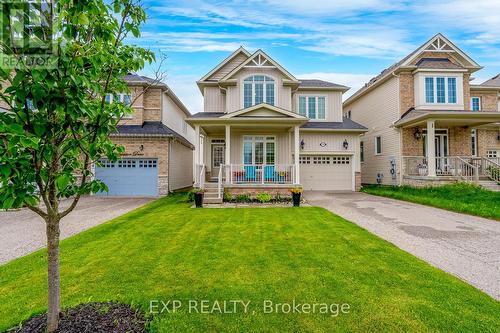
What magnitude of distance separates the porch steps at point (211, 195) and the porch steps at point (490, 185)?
44.1ft

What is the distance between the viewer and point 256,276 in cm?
415

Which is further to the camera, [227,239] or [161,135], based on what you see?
Answer: [161,135]

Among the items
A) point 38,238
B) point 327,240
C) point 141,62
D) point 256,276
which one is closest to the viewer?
point 141,62

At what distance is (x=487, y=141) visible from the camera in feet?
59.3

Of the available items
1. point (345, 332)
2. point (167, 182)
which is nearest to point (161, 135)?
point (167, 182)

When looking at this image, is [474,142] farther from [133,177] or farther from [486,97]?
[133,177]

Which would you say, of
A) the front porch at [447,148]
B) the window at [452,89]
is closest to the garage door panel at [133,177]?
the front porch at [447,148]

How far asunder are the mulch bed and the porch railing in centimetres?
1668

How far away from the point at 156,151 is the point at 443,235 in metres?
13.9

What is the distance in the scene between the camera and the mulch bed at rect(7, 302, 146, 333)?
8.79 feet

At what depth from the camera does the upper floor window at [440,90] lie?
52.7 feet

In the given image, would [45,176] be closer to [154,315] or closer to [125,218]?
[154,315]

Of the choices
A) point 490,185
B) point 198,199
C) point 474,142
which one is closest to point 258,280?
point 198,199

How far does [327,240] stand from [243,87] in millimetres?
11106
